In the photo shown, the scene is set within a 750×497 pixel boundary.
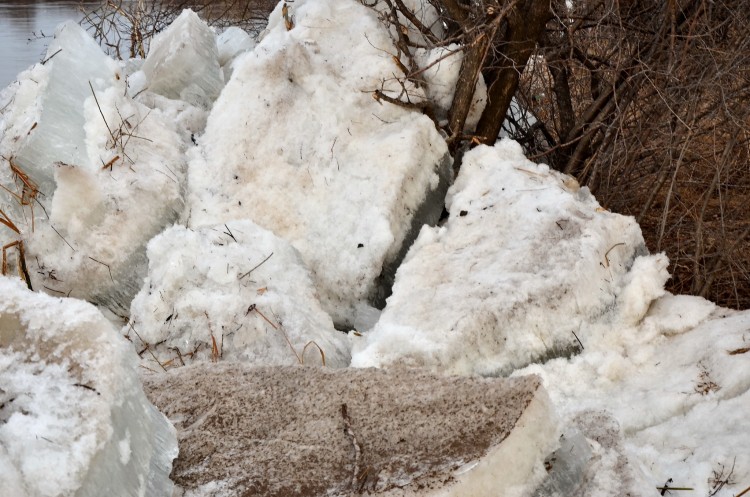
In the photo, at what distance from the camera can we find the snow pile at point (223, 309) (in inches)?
116

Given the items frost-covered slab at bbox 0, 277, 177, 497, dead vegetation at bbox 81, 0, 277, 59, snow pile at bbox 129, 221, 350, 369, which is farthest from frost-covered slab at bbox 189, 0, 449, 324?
dead vegetation at bbox 81, 0, 277, 59

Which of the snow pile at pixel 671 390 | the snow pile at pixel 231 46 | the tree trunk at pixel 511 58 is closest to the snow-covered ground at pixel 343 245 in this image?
the snow pile at pixel 671 390

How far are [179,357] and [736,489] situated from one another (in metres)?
2.11

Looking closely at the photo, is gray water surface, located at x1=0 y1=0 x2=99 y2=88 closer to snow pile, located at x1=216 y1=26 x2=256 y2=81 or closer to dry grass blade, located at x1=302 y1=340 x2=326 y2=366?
snow pile, located at x1=216 y1=26 x2=256 y2=81

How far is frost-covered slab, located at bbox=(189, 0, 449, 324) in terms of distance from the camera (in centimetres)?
355

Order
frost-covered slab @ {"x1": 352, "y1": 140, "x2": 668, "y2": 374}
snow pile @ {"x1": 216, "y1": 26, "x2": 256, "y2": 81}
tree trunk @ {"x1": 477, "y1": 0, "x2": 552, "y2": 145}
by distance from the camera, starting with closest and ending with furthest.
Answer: frost-covered slab @ {"x1": 352, "y1": 140, "x2": 668, "y2": 374}
tree trunk @ {"x1": 477, "y1": 0, "x2": 552, "y2": 145}
snow pile @ {"x1": 216, "y1": 26, "x2": 256, "y2": 81}

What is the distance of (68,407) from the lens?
1.46m

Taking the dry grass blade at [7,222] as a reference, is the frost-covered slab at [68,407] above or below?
above

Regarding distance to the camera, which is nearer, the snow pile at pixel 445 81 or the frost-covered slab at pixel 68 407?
the frost-covered slab at pixel 68 407

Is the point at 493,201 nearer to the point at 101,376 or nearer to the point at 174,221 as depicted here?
the point at 174,221

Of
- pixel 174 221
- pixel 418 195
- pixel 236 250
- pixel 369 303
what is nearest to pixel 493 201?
pixel 418 195

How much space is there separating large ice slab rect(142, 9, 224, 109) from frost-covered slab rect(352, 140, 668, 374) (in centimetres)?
184

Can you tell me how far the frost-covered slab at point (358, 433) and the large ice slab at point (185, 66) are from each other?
255 cm

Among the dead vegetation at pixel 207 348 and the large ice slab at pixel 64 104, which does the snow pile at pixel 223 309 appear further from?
the large ice slab at pixel 64 104
